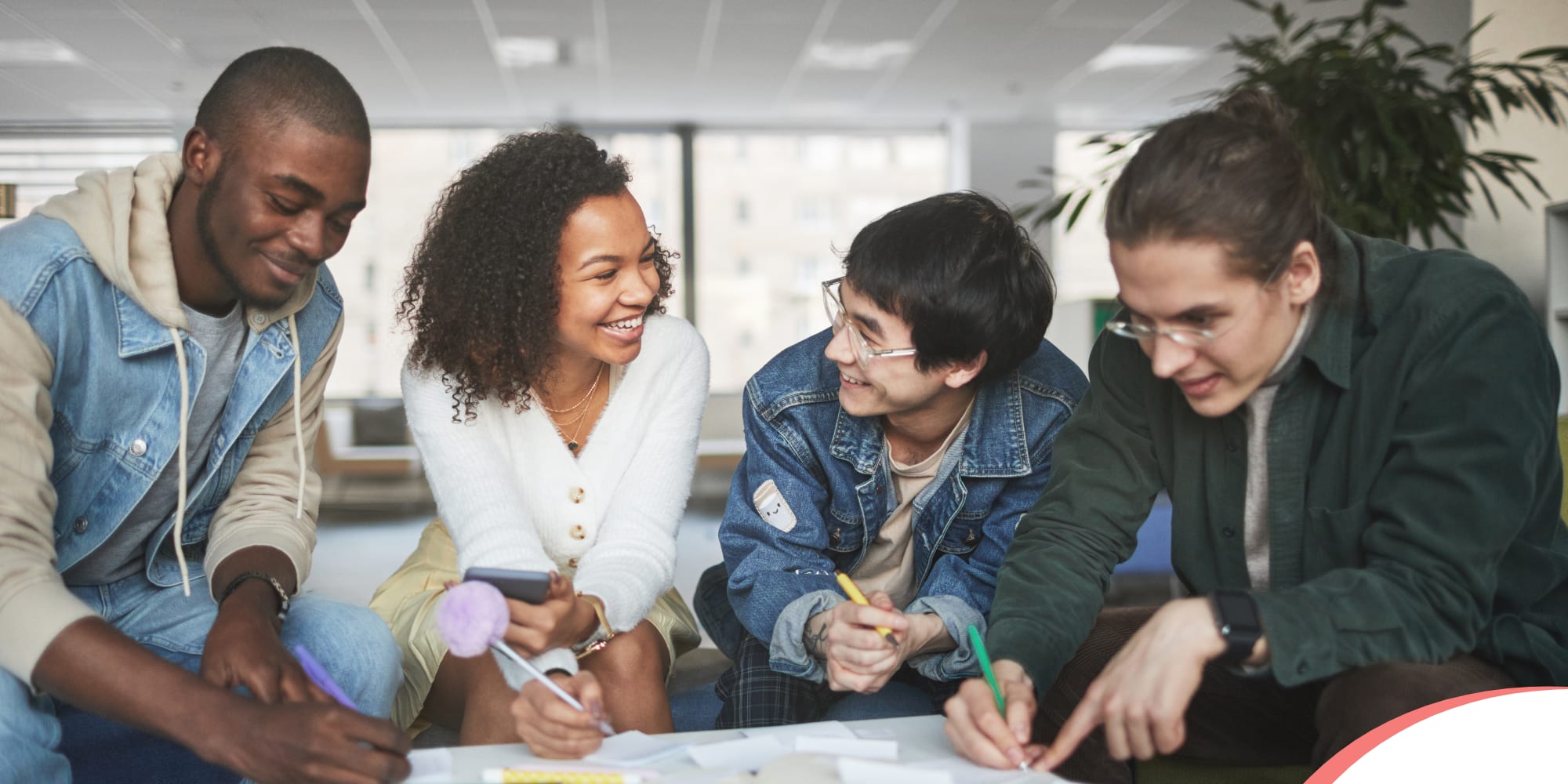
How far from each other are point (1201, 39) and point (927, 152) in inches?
124

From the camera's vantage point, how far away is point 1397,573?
1181 millimetres

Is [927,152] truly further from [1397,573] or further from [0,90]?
[1397,573]

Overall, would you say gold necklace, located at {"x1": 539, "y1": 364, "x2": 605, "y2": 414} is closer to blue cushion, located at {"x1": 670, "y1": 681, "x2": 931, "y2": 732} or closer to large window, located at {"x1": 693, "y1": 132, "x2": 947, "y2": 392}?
blue cushion, located at {"x1": 670, "y1": 681, "x2": 931, "y2": 732}

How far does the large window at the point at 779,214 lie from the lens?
9656 mm

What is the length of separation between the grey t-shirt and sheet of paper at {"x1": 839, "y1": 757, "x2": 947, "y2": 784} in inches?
42.9

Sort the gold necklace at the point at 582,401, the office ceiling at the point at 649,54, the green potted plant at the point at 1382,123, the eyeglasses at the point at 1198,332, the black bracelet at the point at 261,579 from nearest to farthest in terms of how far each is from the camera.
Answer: the eyeglasses at the point at 1198,332 < the black bracelet at the point at 261,579 < the gold necklace at the point at 582,401 < the green potted plant at the point at 1382,123 < the office ceiling at the point at 649,54

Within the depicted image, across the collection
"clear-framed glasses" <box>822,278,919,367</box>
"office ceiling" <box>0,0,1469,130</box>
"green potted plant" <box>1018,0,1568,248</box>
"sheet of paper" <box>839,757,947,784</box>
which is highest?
"office ceiling" <box>0,0,1469,130</box>

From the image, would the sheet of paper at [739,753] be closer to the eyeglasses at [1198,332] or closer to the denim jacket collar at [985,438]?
the eyeglasses at [1198,332]

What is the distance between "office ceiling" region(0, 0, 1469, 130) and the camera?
20.5ft

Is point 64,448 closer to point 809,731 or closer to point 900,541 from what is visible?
point 809,731

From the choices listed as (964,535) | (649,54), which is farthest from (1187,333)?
(649,54)

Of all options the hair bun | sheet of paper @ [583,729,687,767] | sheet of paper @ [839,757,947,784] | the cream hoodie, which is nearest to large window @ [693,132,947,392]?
the cream hoodie

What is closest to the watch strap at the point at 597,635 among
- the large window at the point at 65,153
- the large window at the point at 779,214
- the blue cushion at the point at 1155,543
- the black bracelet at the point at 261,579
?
the black bracelet at the point at 261,579

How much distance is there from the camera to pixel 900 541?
74.2 inches
